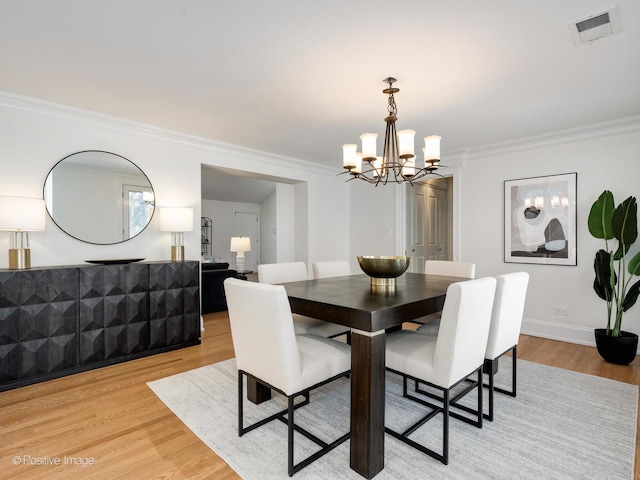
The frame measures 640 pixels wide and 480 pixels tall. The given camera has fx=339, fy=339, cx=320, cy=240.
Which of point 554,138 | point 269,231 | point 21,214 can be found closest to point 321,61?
point 21,214

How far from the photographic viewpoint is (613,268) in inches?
124

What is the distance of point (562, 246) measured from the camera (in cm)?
377

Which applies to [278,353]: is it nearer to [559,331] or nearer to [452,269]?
[452,269]

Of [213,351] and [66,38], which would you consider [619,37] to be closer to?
[66,38]

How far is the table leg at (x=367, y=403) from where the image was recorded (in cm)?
157

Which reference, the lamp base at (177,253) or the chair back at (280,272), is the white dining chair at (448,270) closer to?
the chair back at (280,272)

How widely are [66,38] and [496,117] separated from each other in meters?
3.42

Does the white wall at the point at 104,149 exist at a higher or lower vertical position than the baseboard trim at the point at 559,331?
higher

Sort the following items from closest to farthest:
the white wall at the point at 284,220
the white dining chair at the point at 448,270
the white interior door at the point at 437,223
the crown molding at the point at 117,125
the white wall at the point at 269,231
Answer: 1. the crown molding at the point at 117,125
2. the white dining chair at the point at 448,270
3. the white interior door at the point at 437,223
4. the white wall at the point at 284,220
5. the white wall at the point at 269,231

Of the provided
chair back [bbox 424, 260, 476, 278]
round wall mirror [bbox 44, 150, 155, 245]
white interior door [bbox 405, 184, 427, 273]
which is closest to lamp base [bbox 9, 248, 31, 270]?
round wall mirror [bbox 44, 150, 155, 245]

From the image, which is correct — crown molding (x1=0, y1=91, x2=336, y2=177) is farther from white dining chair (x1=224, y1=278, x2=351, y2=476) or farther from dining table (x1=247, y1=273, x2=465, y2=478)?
dining table (x1=247, y1=273, x2=465, y2=478)

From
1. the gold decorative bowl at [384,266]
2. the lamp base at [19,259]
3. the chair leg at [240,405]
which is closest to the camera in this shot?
the chair leg at [240,405]

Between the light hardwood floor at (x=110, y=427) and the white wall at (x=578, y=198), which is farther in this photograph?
the white wall at (x=578, y=198)

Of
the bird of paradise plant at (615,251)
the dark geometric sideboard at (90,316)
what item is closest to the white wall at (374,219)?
the bird of paradise plant at (615,251)
